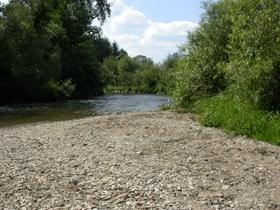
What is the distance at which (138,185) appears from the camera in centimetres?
1216

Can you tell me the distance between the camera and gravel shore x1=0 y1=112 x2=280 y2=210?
11.1m

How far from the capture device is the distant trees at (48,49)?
50469mm

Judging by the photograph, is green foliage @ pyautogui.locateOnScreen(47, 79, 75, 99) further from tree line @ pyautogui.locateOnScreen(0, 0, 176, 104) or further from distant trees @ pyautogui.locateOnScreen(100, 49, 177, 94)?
distant trees @ pyautogui.locateOnScreen(100, 49, 177, 94)

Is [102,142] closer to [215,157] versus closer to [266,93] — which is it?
[215,157]

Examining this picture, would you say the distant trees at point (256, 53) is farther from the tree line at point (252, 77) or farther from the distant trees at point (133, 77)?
the distant trees at point (133, 77)

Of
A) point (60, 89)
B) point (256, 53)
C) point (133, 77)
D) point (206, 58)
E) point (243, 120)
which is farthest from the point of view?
point (133, 77)

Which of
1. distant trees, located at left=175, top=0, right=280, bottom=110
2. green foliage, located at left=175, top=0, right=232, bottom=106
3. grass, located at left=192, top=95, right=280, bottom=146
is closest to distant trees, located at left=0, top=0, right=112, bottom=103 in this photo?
green foliage, located at left=175, top=0, right=232, bottom=106

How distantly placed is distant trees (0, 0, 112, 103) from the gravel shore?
1220 inches

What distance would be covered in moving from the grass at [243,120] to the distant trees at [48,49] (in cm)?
3035

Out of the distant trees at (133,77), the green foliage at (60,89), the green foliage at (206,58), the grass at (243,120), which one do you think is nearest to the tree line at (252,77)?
the grass at (243,120)

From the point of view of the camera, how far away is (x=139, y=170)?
535 inches

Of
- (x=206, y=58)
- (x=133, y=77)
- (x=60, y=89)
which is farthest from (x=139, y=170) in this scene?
(x=133, y=77)

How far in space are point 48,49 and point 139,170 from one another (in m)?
47.2

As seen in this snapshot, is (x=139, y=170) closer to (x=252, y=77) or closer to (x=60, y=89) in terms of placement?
(x=252, y=77)
